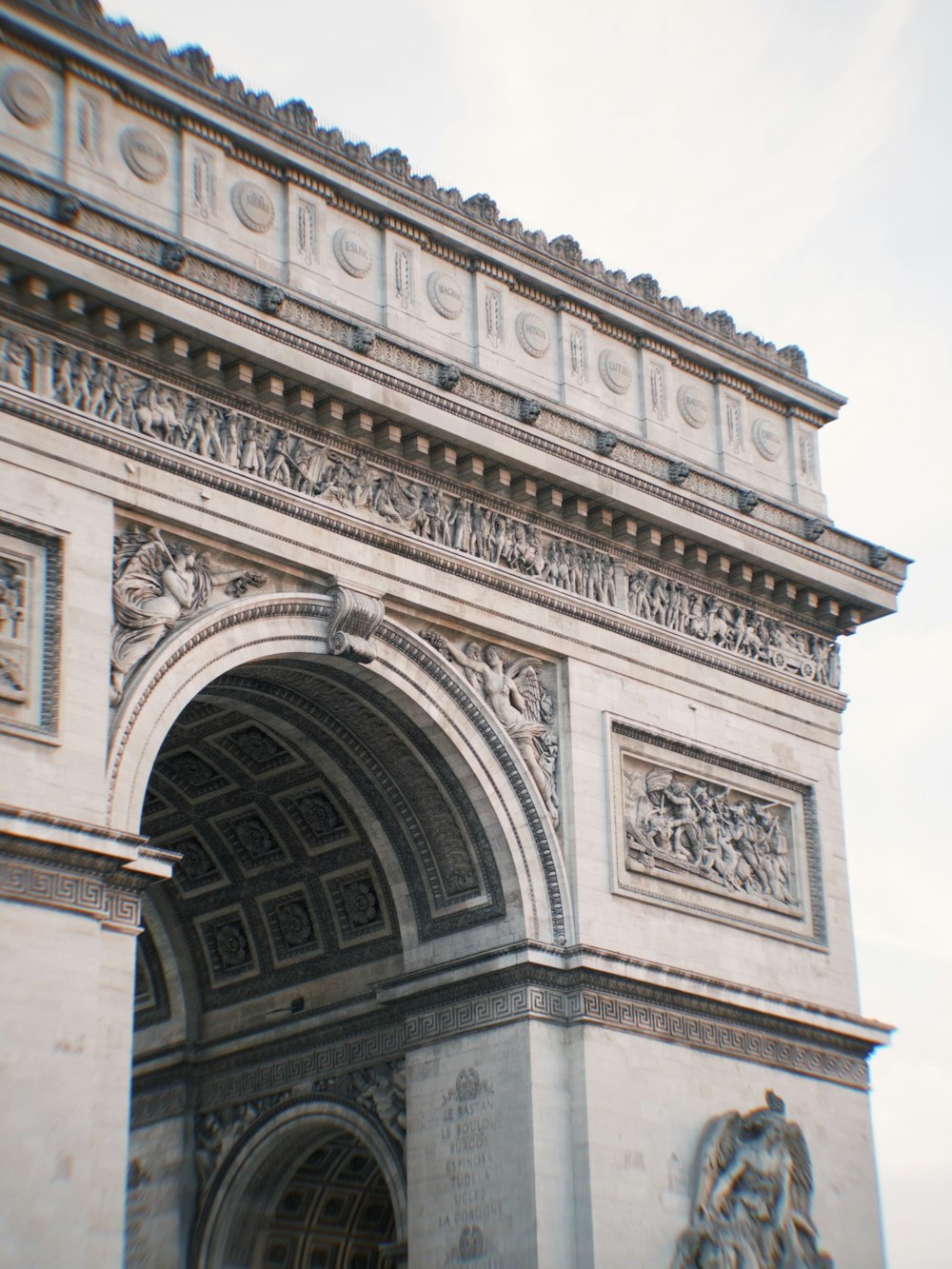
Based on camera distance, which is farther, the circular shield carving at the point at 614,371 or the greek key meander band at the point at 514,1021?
the circular shield carving at the point at 614,371

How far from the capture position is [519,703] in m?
24.8

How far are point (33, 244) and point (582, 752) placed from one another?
28.4 feet

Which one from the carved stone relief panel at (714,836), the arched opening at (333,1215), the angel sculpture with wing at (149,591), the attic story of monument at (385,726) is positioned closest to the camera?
the attic story of monument at (385,726)

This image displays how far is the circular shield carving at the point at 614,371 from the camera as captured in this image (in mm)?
27641

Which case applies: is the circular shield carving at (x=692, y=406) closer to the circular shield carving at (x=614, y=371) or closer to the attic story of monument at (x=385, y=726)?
the attic story of monument at (x=385, y=726)

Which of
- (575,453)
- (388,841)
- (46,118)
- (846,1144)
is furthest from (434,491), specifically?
(846,1144)

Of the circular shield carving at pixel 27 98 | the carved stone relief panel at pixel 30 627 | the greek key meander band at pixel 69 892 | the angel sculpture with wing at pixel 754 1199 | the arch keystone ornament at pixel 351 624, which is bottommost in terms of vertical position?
the angel sculpture with wing at pixel 754 1199

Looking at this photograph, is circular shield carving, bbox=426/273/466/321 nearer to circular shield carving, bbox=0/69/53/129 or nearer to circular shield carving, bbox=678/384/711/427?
circular shield carving, bbox=678/384/711/427

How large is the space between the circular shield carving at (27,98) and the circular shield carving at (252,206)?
249cm

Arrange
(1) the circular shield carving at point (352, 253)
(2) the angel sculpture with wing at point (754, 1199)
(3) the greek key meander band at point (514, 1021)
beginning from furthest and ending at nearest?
(1) the circular shield carving at point (352, 253) < (2) the angel sculpture with wing at point (754, 1199) < (3) the greek key meander band at point (514, 1021)

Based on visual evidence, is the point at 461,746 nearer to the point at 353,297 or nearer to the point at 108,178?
the point at 353,297

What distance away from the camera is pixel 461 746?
952 inches

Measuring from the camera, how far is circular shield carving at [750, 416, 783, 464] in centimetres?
2958

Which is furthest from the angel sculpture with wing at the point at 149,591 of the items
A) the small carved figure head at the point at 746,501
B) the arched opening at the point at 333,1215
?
the small carved figure head at the point at 746,501
